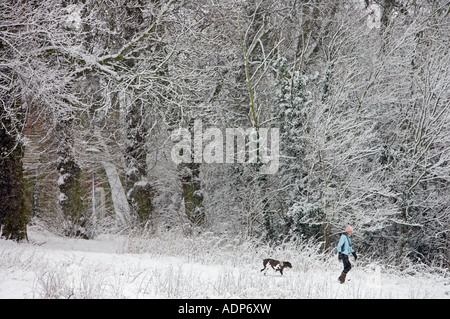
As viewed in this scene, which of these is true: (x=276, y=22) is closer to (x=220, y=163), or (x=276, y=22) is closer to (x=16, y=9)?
(x=220, y=163)

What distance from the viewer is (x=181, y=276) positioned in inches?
261

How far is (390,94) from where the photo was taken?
15.6m

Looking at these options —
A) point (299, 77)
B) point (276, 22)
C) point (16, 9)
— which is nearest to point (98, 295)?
point (16, 9)

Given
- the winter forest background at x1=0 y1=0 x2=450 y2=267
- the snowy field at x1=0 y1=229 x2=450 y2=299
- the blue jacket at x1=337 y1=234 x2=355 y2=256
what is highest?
the winter forest background at x1=0 y1=0 x2=450 y2=267

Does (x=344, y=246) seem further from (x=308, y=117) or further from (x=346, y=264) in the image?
(x=308, y=117)

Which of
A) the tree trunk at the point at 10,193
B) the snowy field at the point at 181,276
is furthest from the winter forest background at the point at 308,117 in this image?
the snowy field at the point at 181,276


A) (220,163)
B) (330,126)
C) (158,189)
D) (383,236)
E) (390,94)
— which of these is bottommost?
(383,236)

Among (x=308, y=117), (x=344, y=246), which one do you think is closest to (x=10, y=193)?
(x=344, y=246)

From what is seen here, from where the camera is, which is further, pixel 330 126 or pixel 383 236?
pixel 383 236

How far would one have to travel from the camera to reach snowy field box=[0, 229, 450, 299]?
19.1 feet

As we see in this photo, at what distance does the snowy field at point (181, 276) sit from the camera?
19.1ft

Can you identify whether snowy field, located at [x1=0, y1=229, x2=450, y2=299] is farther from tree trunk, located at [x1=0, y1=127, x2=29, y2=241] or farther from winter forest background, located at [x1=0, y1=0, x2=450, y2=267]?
winter forest background, located at [x1=0, y1=0, x2=450, y2=267]

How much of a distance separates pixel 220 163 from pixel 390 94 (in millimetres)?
7269

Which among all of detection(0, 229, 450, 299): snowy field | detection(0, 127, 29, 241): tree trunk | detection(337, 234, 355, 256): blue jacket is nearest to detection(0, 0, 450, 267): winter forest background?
detection(0, 127, 29, 241): tree trunk
